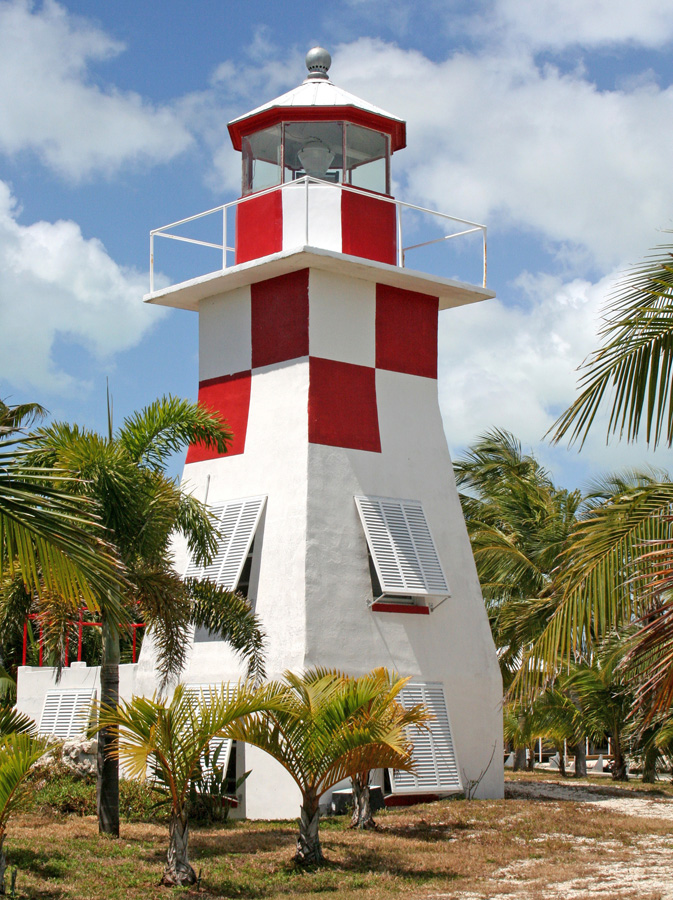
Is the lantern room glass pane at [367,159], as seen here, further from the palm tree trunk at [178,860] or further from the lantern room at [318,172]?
the palm tree trunk at [178,860]

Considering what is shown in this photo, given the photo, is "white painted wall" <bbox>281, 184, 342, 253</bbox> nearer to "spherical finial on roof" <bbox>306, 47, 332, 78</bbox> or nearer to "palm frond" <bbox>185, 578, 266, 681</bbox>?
"spherical finial on roof" <bbox>306, 47, 332, 78</bbox>

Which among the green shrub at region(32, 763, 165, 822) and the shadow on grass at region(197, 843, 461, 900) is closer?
the shadow on grass at region(197, 843, 461, 900)

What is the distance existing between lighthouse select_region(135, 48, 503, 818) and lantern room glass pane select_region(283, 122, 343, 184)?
3cm

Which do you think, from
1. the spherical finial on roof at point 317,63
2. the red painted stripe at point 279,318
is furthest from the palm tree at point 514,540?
the spherical finial on roof at point 317,63

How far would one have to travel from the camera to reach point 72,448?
14016 millimetres

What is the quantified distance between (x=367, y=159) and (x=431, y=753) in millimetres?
10348

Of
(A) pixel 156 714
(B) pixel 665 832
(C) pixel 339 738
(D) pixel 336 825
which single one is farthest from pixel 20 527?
(B) pixel 665 832

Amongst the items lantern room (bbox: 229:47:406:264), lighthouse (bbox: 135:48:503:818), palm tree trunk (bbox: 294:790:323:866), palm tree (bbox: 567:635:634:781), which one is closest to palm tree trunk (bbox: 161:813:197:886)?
palm tree trunk (bbox: 294:790:323:866)

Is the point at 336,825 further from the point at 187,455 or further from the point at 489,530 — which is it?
the point at 489,530

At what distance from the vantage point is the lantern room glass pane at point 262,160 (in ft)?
65.8

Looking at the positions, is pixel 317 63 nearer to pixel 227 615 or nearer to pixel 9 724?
pixel 227 615

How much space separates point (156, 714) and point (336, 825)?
5102 millimetres

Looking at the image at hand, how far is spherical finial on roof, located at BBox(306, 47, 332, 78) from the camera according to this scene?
69.6ft

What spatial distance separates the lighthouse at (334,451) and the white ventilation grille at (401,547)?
3 centimetres
